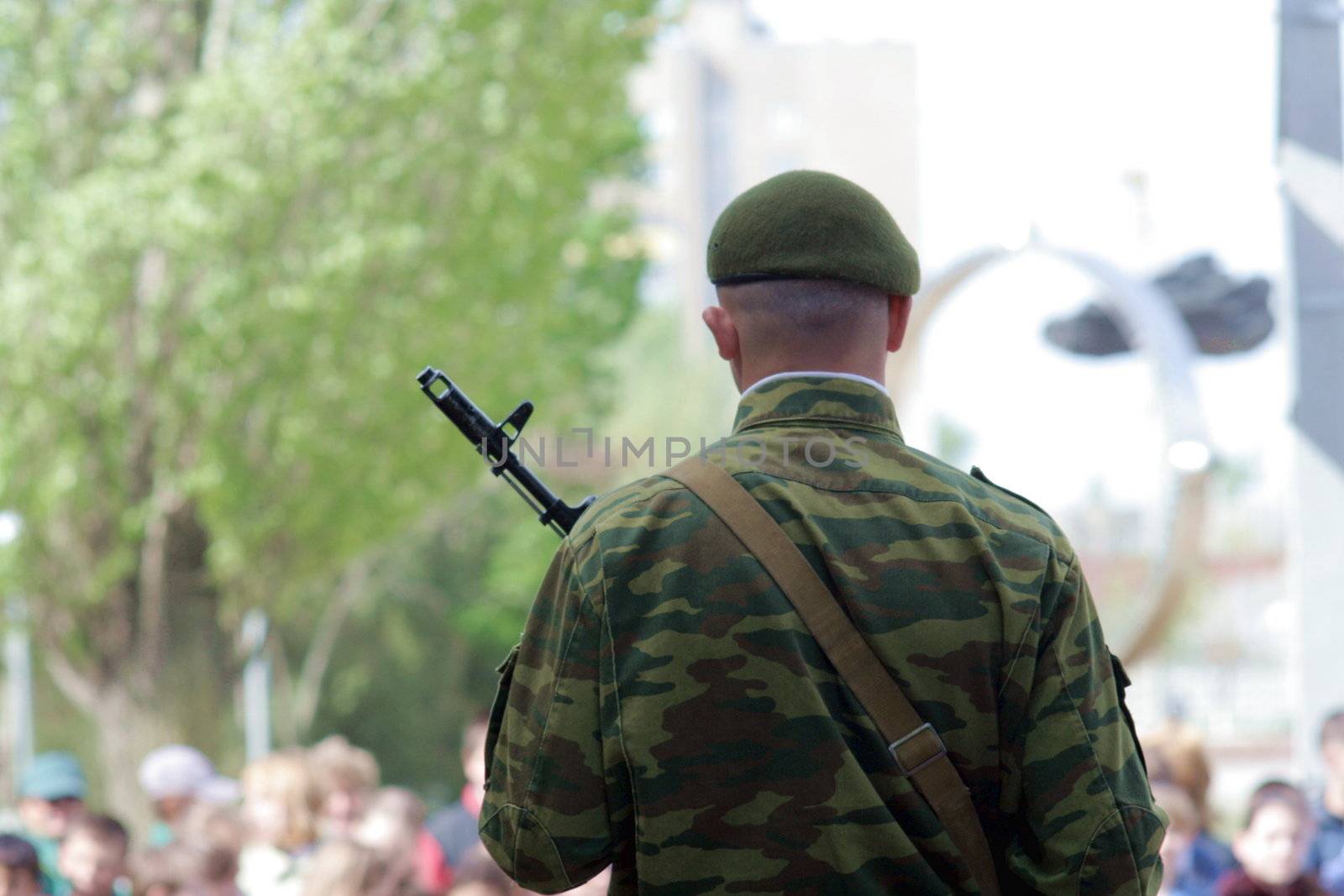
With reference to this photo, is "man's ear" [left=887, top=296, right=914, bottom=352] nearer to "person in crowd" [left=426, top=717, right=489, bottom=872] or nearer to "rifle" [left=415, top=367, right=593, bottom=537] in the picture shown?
"rifle" [left=415, top=367, right=593, bottom=537]

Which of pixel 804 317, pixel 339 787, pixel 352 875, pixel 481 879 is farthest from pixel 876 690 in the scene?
pixel 339 787

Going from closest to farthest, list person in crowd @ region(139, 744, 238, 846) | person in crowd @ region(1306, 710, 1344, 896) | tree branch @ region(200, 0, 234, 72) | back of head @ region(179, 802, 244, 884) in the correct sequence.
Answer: back of head @ region(179, 802, 244, 884) < person in crowd @ region(1306, 710, 1344, 896) < person in crowd @ region(139, 744, 238, 846) < tree branch @ region(200, 0, 234, 72)

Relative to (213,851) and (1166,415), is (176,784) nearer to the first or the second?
(213,851)

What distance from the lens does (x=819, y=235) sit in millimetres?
2064

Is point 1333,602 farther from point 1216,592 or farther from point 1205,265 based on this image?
point 1216,592

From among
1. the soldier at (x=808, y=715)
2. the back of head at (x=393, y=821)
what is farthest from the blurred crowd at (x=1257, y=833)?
the soldier at (x=808, y=715)

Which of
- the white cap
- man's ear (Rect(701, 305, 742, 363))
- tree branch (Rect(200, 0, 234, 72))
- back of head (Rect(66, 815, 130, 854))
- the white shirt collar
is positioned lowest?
back of head (Rect(66, 815, 130, 854))

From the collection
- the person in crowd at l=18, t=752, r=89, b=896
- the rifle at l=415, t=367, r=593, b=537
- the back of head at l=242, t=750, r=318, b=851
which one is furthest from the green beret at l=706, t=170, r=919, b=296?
the person in crowd at l=18, t=752, r=89, b=896

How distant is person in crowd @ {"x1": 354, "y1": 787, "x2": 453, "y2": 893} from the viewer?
19.4 feet

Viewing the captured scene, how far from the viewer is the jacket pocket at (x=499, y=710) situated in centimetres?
209

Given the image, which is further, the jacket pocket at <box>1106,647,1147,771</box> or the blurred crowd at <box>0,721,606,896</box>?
the blurred crowd at <box>0,721,606,896</box>

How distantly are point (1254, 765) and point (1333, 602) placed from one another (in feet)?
60.5

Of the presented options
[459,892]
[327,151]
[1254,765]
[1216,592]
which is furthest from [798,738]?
[1216,592]

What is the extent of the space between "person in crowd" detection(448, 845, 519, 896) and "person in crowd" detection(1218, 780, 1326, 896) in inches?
91.4
